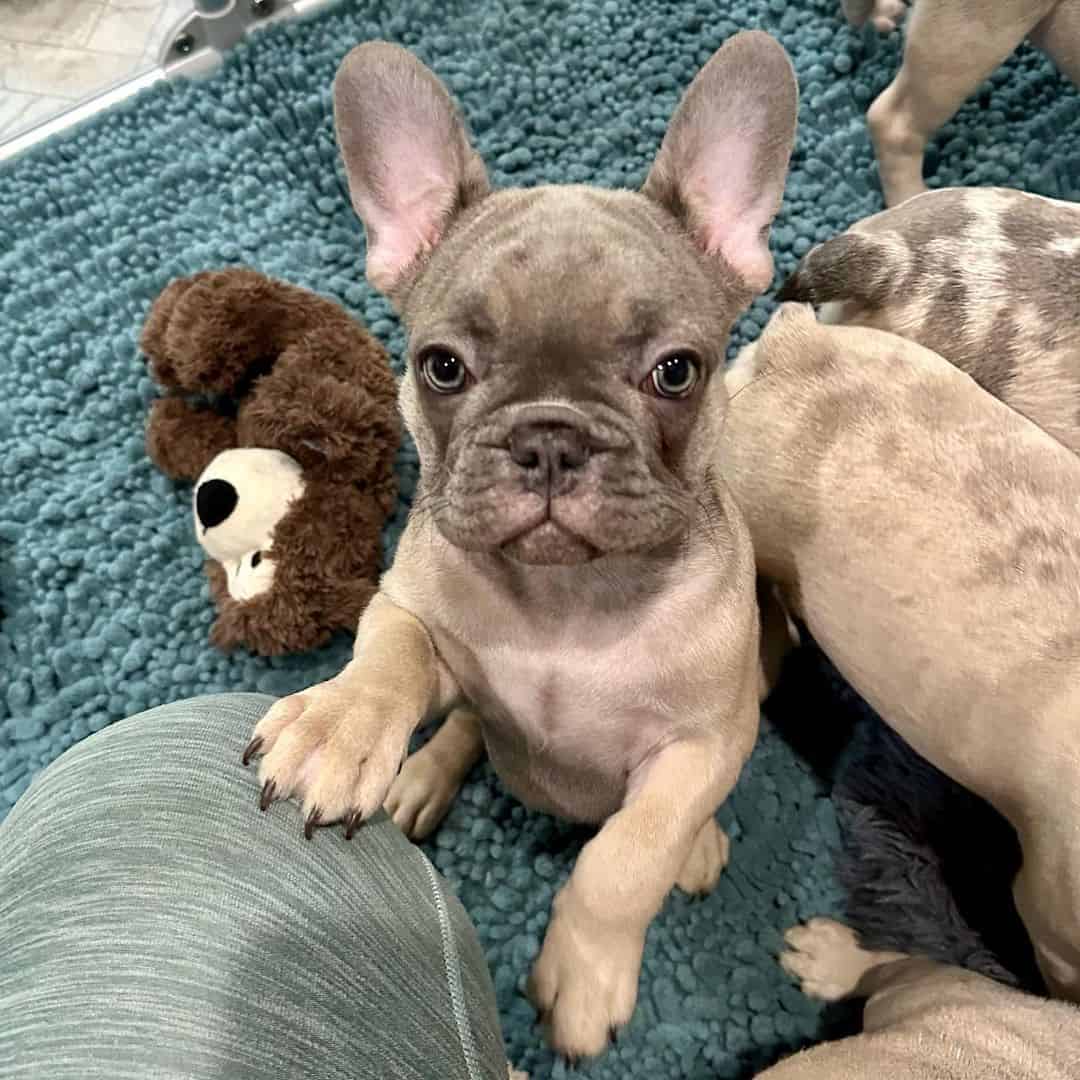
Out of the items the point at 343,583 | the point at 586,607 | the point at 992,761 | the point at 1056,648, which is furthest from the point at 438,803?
the point at 1056,648

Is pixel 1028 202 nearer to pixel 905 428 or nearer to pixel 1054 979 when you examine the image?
pixel 905 428

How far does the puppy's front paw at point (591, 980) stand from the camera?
6.31ft

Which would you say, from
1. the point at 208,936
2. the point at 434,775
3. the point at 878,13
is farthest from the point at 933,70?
the point at 208,936

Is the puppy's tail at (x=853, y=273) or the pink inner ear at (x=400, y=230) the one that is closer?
the pink inner ear at (x=400, y=230)

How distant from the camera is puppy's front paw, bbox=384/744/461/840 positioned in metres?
2.57

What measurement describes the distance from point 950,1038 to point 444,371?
1.37 metres

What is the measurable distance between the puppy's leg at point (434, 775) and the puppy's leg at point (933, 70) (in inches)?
86.1

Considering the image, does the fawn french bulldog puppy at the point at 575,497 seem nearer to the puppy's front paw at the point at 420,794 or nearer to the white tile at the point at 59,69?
the puppy's front paw at the point at 420,794

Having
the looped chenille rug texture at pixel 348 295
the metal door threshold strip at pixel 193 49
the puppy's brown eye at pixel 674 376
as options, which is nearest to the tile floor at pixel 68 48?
the metal door threshold strip at pixel 193 49

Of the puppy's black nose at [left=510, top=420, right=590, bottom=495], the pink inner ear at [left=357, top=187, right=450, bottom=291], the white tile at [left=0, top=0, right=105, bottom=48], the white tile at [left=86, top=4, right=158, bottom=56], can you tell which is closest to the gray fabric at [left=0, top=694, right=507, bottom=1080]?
the puppy's black nose at [left=510, top=420, right=590, bottom=495]

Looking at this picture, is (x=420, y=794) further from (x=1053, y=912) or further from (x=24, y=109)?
(x=24, y=109)

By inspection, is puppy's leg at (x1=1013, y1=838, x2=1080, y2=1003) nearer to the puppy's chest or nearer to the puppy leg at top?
the puppy's chest

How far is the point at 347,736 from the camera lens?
1.69 metres

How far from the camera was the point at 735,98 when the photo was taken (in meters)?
1.85
